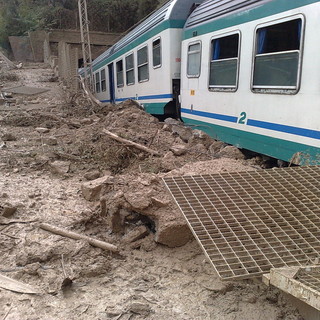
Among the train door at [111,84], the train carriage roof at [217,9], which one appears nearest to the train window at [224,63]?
the train carriage roof at [217,9]

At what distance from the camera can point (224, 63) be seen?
19.1 feet

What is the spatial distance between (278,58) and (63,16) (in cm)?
3367

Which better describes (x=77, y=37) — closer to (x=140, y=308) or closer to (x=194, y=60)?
(x=194, y=60)

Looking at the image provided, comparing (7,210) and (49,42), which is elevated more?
(49,42)

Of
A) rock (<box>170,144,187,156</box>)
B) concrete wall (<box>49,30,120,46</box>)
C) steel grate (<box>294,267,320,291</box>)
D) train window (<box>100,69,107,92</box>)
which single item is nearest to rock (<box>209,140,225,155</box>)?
rock (<box>170,144,187,156</box>)

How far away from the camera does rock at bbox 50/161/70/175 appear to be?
5273 millimetres

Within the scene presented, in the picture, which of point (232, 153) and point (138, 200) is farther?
point (232, 153)

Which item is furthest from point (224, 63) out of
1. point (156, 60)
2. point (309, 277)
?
point (309, 277)

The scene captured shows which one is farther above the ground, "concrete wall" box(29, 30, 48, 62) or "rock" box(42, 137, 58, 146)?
"concrete wall" box(29, 30, 48, 62)

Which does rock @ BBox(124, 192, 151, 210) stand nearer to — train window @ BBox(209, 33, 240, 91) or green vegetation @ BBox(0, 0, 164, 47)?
train window @ BBox(209, 33, 240, 91)

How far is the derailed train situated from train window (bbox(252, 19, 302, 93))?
1 centimetres

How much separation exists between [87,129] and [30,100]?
7.77 metres

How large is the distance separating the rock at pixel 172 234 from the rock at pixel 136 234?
0.18 meters

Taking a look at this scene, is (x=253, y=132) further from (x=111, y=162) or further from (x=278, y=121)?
(x=111, y=162)
